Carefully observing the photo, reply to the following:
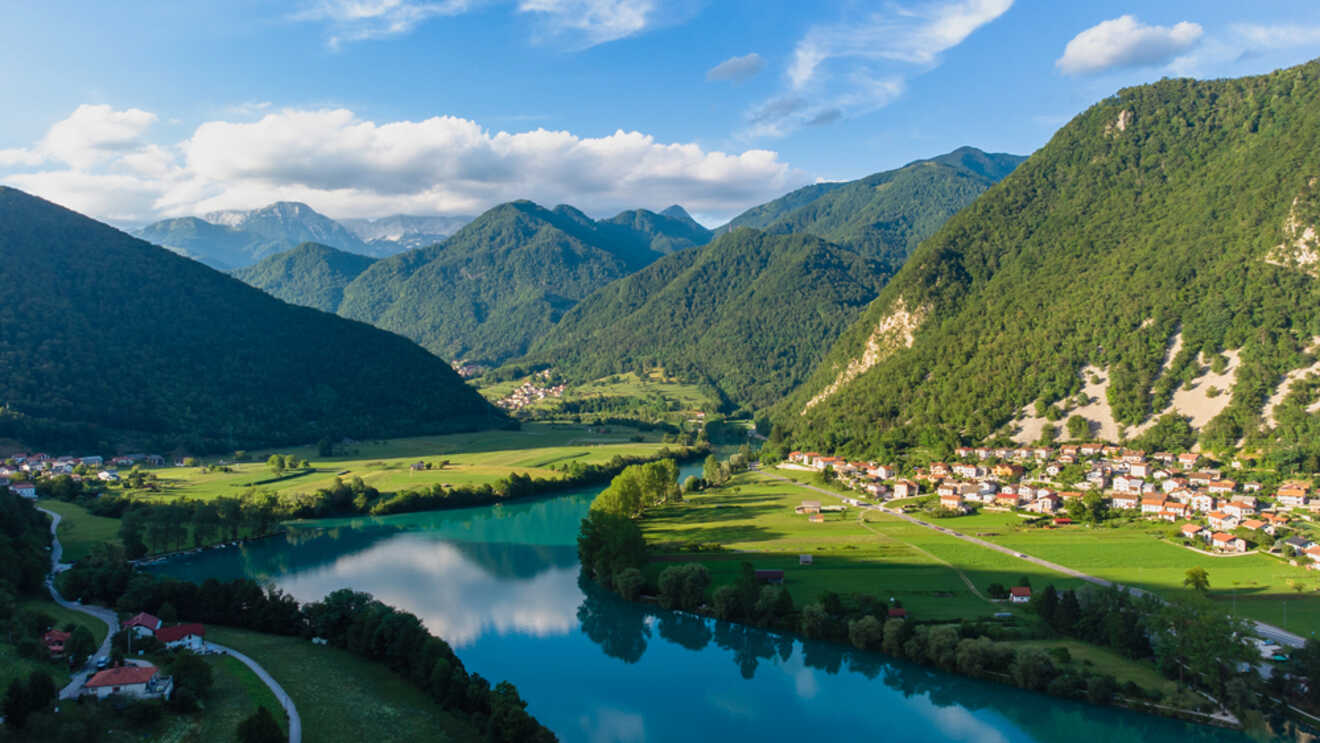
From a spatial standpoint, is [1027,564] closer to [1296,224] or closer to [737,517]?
[737,517]

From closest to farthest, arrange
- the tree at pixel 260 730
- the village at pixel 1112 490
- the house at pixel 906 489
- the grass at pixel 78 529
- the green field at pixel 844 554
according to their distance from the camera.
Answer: the tree at pixel 260 730
the green field at pixel 844 554
the village at pixel 1112 490
the grass at pixel 78 529
the house at pixel 906 489

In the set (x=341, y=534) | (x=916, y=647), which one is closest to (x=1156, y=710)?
(x=916, y=647)

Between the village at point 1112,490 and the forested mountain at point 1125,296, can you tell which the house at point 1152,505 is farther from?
the forested mountain at point 1125,296

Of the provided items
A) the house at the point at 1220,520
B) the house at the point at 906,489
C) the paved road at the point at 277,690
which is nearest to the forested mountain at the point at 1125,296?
the house at the point at 1220,520

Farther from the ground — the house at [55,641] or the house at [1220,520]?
the house at [1220,520]

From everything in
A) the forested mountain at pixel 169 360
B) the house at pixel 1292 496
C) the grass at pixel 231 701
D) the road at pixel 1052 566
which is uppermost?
the forested mountain at pixel 169 360

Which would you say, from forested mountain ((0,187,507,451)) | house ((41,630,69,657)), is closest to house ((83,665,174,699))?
house ((41,630,69,657))

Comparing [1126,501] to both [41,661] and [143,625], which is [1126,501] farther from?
[41,661]
